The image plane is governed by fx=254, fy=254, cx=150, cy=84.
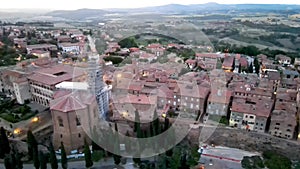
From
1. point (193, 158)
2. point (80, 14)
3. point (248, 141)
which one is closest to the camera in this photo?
point (193, 158)

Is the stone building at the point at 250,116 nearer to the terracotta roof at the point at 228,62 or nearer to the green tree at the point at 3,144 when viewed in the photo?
the terracotta roof at the point at 228,62

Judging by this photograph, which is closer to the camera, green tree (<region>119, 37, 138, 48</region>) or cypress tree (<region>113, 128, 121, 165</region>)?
cypress tree (<region>113, 128, 121, 165</region>)

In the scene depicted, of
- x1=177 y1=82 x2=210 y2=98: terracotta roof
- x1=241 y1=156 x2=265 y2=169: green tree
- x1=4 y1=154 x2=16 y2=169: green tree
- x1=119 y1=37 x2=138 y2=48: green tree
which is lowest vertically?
x1=241 y1=156 x2=265 y2=169: green tree

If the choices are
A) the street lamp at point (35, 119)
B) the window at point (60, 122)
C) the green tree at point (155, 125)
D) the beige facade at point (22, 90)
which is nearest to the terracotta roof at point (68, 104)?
the window at point (60, 122)

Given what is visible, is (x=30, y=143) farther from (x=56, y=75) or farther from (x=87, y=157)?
(x=56, y=75)

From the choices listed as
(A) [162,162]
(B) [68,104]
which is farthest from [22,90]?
(A) [162,162]

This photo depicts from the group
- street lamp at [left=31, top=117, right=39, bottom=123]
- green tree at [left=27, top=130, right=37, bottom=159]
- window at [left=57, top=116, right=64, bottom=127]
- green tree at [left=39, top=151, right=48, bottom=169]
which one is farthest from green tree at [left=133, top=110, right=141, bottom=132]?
street lamp at [left=31, top=117, right=39, bottom=123]

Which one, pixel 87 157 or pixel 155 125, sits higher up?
pixel 155 125

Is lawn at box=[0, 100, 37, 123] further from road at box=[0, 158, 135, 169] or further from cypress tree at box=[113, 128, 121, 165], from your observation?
cypress tree at box=[113, 128, 121, 165]

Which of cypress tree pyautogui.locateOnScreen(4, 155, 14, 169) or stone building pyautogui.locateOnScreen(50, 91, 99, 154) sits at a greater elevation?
stone building pyautogui.locateOnScreen(50, 91, 99, 154)
